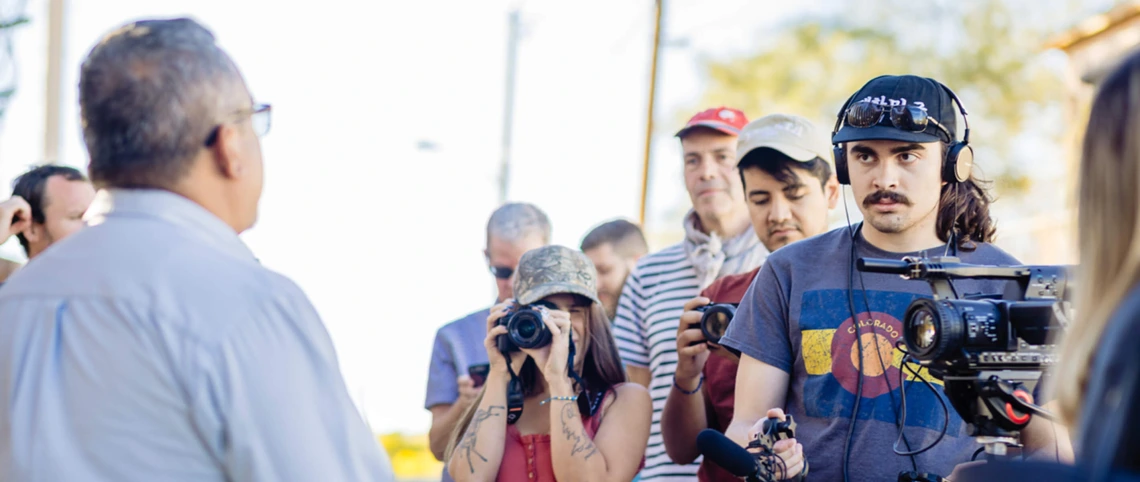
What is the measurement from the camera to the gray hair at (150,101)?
2.10 m

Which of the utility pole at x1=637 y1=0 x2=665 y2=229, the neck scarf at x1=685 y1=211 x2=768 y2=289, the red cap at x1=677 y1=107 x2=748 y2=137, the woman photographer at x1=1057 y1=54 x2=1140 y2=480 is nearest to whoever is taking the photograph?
the woman photographer at x1=1057 y1=54 x2=1140 y2=480

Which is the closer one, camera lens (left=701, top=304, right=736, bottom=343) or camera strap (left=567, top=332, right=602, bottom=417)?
camera lens (left=701, top=304, right=736, bottom=343)

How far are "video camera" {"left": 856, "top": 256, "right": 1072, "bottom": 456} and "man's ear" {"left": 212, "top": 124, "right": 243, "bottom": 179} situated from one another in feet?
4.80

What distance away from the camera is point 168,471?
6.60 ft

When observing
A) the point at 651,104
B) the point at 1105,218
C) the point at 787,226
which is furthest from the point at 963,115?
the point at 651,104

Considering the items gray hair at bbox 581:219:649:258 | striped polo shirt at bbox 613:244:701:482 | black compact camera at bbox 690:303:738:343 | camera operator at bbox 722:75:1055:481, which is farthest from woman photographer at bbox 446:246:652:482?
gray hair at bbox 581:219:649:258

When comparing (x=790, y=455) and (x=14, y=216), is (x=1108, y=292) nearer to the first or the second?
(x=790, y=455)

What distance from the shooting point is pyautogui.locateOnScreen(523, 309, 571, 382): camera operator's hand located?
12.8 ft

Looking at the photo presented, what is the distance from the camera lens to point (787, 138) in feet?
13.3

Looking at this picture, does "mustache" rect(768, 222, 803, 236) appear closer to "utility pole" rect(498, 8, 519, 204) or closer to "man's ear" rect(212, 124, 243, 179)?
"man's ear" rect(212, 124, 243, 179)

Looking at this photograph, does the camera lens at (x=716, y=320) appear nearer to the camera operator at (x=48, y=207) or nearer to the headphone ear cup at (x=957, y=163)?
the headphone ear cup at (x=957, y=163)

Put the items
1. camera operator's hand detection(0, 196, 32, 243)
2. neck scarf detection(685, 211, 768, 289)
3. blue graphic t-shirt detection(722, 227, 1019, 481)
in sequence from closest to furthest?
blue graphic t-shirt detection(722, 227, 1019, 481) < camera operator's hand detection(0, 196, 32, 243) < neck scarf detection(685, 211, 768, 289)

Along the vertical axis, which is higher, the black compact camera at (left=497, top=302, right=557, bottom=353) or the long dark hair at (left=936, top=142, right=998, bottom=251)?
the long dark hair at (left=936, top=142, right=998, bottom=251)

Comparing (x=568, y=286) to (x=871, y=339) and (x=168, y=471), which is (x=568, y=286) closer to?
(x=871, y=339)
